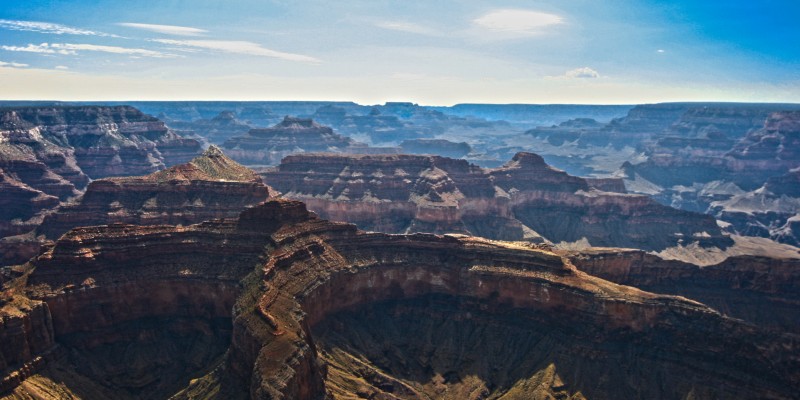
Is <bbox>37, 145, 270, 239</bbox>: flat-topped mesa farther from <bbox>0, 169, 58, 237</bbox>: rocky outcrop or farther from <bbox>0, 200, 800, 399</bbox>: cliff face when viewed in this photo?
<bbox>0, 200, 800, 399</bbox>: cliff face

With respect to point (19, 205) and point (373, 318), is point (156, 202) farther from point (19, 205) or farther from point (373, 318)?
point (373, 318)

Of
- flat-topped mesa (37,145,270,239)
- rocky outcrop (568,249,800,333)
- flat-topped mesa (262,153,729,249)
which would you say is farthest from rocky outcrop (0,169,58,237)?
rocky outcrop (568,249,800,333)

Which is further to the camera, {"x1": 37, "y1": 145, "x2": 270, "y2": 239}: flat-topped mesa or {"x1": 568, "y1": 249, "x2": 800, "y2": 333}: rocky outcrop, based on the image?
{"x1": 37, "y1": 145, "x2": 270, "y2": 239}: flat-topped mesa

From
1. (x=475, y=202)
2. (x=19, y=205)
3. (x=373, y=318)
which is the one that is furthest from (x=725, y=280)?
(x=19, y=205)

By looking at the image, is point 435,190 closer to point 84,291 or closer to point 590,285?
point 590,285

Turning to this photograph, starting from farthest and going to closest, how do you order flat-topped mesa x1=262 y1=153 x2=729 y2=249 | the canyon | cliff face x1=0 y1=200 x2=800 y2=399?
flat-topped mesa x1=262 y1=153 x2=729 y2=249
cliff face x1=0 y1=200 x2=800 y2=399
the canyon

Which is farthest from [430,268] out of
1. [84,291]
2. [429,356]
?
[84,291]

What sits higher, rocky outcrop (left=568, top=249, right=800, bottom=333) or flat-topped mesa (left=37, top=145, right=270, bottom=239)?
flat-topped mesa (left=37, top=145, right=270, bottom=239)
